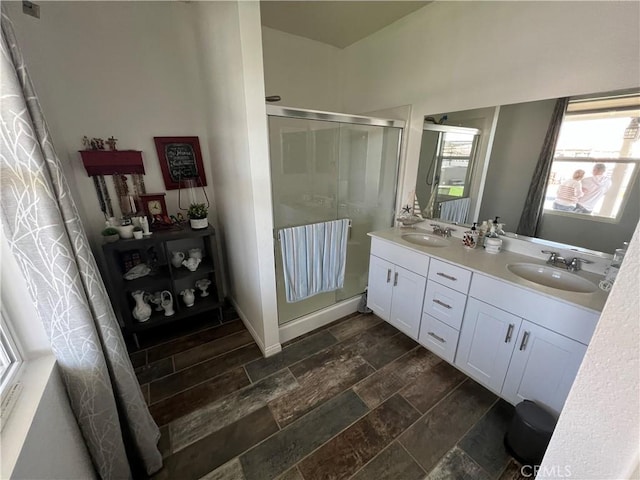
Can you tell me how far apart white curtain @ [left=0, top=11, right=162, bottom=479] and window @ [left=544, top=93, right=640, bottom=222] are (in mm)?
2412

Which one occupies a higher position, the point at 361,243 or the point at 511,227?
the point at 511,227

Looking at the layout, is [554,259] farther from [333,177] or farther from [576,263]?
[333,177]

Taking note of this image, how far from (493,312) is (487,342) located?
8.5 inches

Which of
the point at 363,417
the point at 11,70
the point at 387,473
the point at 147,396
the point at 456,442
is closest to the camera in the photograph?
the point at 11,70

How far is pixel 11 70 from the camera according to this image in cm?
68

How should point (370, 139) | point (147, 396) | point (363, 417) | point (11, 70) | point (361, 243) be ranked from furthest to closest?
point (361, 243) → point (370, 139) → point (147, 396) → point (363, 417) → point (11, 70)

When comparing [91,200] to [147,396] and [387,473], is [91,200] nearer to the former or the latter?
[147,396]

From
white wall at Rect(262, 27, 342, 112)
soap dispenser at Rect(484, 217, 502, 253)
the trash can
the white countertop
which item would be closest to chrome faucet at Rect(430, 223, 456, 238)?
the white countertop

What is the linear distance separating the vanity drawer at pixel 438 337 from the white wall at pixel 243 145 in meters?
1.15

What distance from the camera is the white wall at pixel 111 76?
1604mm

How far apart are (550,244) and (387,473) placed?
1.64 m

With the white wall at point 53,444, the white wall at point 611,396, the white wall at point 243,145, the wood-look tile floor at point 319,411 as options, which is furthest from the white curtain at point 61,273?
the white wall at point 611,396

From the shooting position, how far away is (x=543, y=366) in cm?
130

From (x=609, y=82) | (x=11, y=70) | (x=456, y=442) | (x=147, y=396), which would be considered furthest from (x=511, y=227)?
(x=147, y=396)
